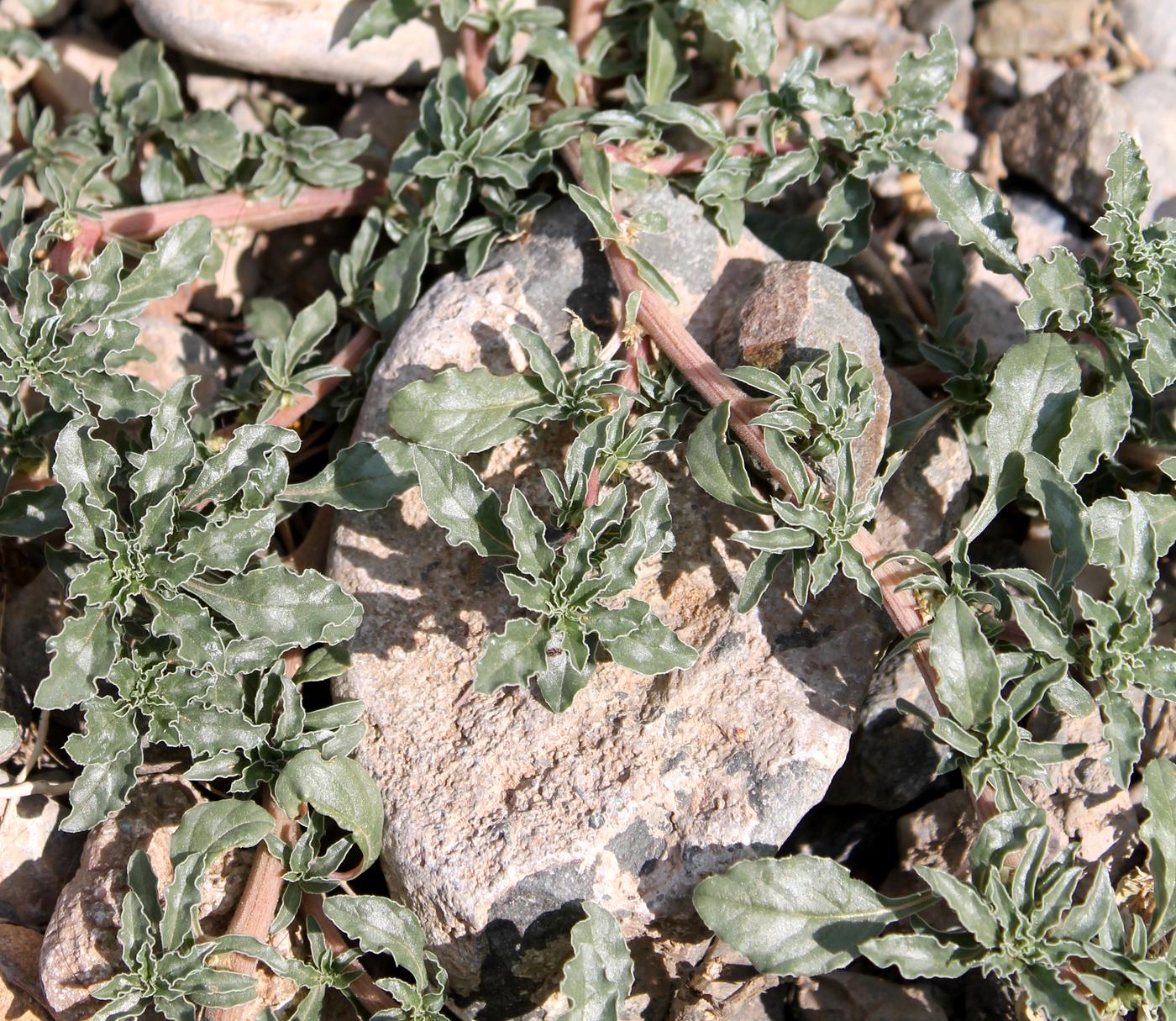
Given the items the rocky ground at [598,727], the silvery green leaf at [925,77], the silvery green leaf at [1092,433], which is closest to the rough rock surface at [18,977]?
the rocky ground at [598,727]

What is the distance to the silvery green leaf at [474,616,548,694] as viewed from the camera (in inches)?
125

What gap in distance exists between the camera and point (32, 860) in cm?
388

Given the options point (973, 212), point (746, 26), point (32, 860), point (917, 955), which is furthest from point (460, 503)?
point (746, 26)

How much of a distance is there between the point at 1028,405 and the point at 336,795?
97.4 inches

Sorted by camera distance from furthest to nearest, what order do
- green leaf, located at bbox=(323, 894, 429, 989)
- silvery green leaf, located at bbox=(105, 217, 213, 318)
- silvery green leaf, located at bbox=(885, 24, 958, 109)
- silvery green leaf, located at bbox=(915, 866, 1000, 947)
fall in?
silvery green leaf, located at bbox=(885, 24, 958, 109)
silvery green leaf, located at bbox=(105, 217, 213, 318)
green leaf, located at bbox=(323, 894, 429, 989)
silvery green leaf, located at bbox=(915, 866, 1000, 947)

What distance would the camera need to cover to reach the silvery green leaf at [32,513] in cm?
376

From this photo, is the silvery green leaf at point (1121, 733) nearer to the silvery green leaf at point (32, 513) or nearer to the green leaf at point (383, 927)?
the green leaf at point (383, 927)

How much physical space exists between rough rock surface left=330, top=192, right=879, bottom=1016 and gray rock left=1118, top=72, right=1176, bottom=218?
256 centimetres

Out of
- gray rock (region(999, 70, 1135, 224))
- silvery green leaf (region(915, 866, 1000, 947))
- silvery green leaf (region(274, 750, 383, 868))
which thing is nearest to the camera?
silvery green leaf (region(915, 866, 1000, 947))

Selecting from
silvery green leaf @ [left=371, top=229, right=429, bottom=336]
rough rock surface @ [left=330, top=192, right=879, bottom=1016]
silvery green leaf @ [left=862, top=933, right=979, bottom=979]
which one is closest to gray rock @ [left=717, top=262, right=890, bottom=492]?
rough rock surface @ [left=330, top=192, right=879, bottom=1016]

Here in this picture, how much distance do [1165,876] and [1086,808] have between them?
1.27 feet

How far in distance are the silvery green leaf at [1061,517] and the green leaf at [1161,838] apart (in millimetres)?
606

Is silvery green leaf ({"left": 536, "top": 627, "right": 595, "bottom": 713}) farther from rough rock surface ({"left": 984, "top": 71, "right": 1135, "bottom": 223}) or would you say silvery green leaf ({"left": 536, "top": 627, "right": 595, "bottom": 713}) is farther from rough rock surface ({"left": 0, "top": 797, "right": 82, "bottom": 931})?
rough rock surface ({"left": 984, "top": 71, "right": 1135, "bottom": 223})

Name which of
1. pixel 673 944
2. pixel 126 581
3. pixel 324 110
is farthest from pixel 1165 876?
pixel 324 110
